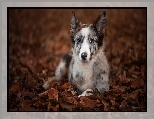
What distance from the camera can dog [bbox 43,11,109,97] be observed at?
5.47m

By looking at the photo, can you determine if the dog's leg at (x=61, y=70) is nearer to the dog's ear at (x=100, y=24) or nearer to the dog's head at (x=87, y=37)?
the dog's head at (x=87, y=37)


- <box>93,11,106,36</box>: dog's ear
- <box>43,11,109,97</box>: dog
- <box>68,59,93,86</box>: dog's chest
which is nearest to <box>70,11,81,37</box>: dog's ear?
<box>43,11,109,97</box>: dog

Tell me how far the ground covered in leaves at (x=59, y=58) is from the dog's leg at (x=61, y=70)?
0.05 m

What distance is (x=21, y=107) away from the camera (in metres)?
5.62

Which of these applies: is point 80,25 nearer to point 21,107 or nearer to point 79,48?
point 79,48

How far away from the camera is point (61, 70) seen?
5.72 m

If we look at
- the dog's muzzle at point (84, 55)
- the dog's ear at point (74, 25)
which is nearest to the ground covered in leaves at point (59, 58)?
the dog's ear at point (74, 25)

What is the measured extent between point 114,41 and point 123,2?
368mm

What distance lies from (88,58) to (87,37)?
18 cm

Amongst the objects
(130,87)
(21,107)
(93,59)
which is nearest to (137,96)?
(130,87)

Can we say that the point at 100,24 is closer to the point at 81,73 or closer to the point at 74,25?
the point at 74,25

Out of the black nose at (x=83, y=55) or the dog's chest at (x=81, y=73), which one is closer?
the black nose at (x=83, y=55)

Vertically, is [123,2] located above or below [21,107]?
above

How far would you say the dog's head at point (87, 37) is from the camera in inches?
215
